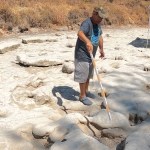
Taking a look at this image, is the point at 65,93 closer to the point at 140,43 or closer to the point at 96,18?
the point at 96,18

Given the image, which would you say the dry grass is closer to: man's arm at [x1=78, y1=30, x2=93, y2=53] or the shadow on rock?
the shadow on rock

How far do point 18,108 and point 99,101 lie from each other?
1.39 meters

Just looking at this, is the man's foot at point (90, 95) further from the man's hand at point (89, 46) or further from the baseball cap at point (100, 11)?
the baseball cap at point (100, 11)

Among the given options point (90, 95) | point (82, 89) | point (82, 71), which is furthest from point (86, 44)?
A: point (90, 95)

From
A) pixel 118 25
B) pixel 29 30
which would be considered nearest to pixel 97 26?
pixel 29 30

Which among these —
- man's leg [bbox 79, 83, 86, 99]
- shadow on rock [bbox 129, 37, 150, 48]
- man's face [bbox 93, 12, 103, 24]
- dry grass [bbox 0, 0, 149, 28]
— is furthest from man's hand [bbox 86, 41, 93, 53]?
dry grass [bbox 0, 0, 149, 28]

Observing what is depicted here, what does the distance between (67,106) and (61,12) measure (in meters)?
10.9

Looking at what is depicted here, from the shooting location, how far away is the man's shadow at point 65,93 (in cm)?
616

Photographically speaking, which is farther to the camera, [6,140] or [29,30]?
[29,30]

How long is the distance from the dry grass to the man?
30.3 ft

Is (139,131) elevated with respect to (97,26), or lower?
lower

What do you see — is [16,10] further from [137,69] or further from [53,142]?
[53,142]

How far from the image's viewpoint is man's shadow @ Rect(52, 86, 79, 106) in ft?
20.2

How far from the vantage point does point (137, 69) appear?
25.9 feet
